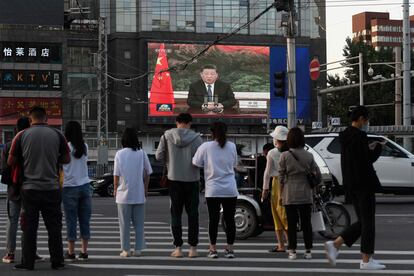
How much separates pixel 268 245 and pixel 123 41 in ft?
240

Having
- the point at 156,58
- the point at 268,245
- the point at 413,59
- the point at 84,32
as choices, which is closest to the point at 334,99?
the point at 413,59

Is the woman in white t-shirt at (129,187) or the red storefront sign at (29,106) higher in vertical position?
the red storefront sign at (29,106)

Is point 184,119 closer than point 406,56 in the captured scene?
Yes

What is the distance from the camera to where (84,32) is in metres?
81.4

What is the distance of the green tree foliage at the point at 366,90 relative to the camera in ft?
226

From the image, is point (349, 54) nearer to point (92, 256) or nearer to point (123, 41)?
point (123, 41)

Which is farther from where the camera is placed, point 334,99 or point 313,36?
point 313,36

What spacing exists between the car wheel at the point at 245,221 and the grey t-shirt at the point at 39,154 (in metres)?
4.16

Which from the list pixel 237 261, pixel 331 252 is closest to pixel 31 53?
pixel 237 261

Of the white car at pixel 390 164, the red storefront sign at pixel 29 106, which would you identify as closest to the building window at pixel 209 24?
the red storefront sign at pixel 29 106

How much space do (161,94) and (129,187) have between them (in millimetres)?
70698

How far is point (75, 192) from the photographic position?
988 centimetres

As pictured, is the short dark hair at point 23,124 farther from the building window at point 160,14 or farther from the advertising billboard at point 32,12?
the building window at point 160,14

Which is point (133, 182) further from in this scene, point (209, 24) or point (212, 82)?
point (209, 24)
